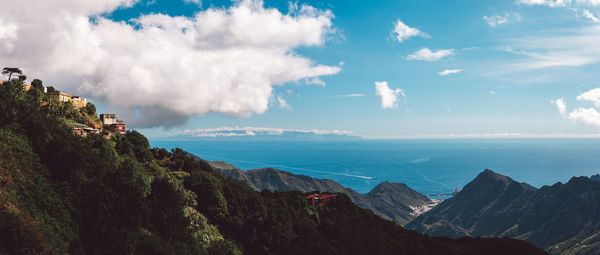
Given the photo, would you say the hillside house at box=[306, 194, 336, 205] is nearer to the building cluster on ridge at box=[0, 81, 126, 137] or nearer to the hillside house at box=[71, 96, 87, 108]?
the building cluster on ridge at box=[0, 81, 126, 137]

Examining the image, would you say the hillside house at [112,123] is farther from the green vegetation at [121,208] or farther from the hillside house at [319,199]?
the hillside house at [319,199]

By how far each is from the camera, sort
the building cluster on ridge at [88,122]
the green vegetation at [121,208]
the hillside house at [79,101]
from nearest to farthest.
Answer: the green vegetation at [121,208]
the building cluster on ridge at [88,122]
the hillside house at [79,101]

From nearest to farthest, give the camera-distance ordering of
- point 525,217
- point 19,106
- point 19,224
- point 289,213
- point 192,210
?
1. point 19,224
2. point 19,106
3. point 192,210
4. point 289,213
5. point 525,217

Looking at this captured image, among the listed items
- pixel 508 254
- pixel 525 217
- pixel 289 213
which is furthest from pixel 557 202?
pixel 289 213

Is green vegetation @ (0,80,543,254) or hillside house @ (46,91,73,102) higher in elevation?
hillside house @ (46,91,73,102)

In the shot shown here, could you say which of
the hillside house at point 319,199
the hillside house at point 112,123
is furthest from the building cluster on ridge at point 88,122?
the hillside house at point 319,199

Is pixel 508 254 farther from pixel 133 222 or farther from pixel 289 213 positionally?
pixel 133 222

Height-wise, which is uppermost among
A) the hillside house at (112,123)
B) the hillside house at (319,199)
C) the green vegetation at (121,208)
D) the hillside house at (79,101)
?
the hillside house at (79,101)

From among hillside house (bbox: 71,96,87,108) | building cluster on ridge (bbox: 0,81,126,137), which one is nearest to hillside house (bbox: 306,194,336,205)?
building cluster on ridge (bbox: 0,81,126,137)
